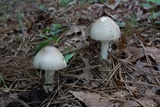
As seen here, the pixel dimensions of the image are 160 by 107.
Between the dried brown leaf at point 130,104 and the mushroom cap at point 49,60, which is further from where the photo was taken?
the mushroom cap at point 49,60

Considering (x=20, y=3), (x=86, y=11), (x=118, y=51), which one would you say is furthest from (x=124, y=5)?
(x=20, y=3)

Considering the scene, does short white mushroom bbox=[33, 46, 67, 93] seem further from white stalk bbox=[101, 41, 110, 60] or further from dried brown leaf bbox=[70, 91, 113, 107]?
white stalk bbox=[101, 41, 110, 60]

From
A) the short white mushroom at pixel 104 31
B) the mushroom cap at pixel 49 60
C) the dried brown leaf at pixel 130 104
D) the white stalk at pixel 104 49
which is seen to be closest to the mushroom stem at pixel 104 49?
the white stalk at pixel 104 49

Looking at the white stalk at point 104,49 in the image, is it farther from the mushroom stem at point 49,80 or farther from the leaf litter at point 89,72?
the mushroom stem at point 49,80

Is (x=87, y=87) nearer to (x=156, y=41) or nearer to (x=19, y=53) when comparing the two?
(x=156, y=41)

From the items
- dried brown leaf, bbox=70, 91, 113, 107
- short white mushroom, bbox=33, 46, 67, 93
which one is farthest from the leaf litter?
short white mushroom, bbox=33, 46, 67, 93

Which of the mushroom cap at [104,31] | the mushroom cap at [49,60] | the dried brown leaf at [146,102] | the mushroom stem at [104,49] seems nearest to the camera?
the dried brown leaf at [146,102]

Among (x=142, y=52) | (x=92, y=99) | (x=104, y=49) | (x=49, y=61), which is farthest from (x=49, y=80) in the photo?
(x=142, y=52)

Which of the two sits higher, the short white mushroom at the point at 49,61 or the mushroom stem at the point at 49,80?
the short white mushroom at the point at 49,61
